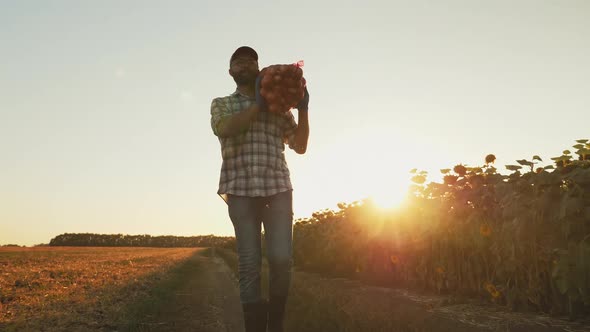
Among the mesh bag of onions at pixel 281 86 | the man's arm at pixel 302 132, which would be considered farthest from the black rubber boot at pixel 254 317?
the mesh bag of onions at pixel 281 86

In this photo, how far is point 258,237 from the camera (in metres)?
3.42

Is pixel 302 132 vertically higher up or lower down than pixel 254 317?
higher up

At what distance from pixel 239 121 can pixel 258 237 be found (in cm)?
83

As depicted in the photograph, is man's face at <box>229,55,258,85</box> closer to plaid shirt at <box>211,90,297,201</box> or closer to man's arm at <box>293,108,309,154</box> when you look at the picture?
plaid shirt at <box>211,90,297,201</box>

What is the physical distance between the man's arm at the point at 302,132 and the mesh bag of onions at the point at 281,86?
0.86ft

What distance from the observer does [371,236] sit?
8695 millimetres

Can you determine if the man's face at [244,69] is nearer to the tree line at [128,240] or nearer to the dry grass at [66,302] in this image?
the dry grass at [66,302]

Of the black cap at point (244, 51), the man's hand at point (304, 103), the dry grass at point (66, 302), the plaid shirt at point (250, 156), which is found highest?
the black cap at point (244, 51)

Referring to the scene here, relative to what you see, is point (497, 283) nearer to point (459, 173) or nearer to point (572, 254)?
point (459, 173)

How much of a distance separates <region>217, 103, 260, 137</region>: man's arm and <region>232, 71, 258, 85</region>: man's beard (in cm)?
36

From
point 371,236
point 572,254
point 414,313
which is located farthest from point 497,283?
point 371,236

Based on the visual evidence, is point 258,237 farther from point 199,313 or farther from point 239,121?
point 199,313

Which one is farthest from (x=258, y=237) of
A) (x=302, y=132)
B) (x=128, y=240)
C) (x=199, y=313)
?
(x=128, y=240)

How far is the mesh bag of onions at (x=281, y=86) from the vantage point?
121 inches
